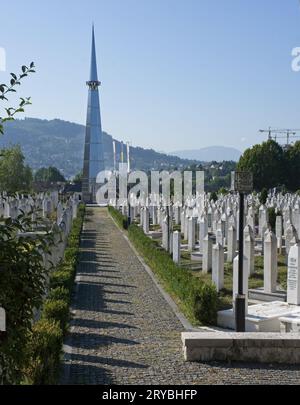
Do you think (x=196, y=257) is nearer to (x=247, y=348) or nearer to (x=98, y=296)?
(x=98, y=296)

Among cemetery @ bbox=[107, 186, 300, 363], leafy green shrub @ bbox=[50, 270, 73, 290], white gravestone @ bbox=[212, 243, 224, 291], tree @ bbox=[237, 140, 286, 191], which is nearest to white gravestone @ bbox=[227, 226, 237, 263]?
cemetery @ bbox=[107, 186, 300, 363]

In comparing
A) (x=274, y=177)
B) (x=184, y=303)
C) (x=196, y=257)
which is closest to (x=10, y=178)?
(x=274, y=177)

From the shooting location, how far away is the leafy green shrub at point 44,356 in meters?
6.16

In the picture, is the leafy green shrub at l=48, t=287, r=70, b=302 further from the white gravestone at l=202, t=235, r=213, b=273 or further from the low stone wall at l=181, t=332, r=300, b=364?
the white gravestone at l=202, t=235, r=213, b=273

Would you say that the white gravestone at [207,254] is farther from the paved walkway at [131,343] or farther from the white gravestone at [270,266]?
the white gravestone at [270,266]

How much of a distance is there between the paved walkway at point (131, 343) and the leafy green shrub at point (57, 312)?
0.50 m

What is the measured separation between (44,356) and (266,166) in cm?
6044

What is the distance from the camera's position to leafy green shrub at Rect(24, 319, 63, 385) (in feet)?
20.2

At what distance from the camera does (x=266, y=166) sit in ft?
212

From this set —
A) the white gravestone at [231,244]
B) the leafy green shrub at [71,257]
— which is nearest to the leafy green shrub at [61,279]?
the leafy green shrub at [71,257]

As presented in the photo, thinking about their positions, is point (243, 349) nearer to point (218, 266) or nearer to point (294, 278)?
point (294, 278)

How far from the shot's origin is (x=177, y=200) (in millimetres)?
40969

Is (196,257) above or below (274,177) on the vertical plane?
below

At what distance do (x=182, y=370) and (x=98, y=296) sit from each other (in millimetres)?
6688
